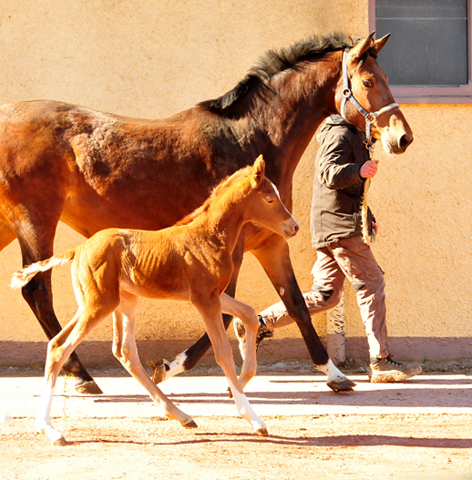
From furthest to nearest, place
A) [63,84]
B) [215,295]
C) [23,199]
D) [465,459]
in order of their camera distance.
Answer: [63,84] < [23,199] < [215,295] < [465,459]

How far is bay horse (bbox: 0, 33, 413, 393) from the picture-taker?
5.46 meters

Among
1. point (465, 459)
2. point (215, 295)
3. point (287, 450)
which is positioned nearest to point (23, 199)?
point (215, 295)

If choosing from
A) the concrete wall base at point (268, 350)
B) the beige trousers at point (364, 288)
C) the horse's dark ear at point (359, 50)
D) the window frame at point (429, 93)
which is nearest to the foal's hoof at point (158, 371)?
the beige trousers at point (364, 288)

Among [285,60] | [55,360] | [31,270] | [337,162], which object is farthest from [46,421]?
[285,60]

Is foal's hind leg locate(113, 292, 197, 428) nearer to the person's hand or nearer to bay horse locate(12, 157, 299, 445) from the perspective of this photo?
bay horse locate(12, 157, 299, 445)

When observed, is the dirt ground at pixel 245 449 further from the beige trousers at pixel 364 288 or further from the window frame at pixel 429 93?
the window frame at pixel 429 93

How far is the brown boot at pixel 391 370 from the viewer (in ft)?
19.9

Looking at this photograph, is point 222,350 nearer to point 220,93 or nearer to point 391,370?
point 391,370

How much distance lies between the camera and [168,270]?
14.2ft

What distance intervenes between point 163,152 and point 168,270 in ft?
4.83

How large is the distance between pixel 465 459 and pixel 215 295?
161cm

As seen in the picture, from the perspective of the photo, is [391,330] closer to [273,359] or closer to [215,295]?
[273,359]

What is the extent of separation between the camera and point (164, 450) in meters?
4.02

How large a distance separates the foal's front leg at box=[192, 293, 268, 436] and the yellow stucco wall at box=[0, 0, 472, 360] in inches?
97.7
